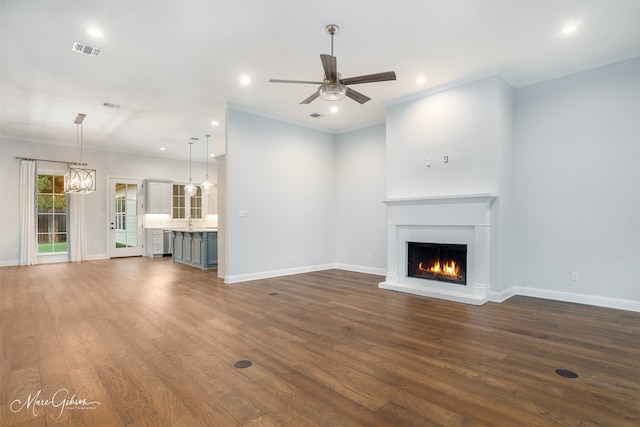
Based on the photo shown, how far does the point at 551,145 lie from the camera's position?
4547mm

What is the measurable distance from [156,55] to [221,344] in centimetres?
358

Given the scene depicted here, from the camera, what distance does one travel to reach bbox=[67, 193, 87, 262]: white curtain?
876cm

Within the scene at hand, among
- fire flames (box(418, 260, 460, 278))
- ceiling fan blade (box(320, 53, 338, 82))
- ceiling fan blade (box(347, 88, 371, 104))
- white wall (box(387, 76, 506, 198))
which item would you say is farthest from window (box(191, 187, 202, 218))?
ceiling fan blade (box(320, 53, 338, 82))

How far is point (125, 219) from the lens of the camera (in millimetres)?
10023

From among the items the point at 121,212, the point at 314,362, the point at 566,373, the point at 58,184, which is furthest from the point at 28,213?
the point at 566,373

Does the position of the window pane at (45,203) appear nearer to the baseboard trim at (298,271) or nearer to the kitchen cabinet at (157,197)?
the kitchen cabinet at (157,197)

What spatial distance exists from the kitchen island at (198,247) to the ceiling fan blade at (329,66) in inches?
209

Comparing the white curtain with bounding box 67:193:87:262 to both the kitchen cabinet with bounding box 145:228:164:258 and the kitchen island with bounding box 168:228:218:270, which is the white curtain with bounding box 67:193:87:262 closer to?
the kitchen cabinet with bounding box 145:228:164:258

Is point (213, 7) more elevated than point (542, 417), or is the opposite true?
point (213, 7)

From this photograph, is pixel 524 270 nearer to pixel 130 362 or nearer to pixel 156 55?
pixel 130 362

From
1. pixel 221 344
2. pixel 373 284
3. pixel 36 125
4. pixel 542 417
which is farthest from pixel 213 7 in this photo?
pixel 36 125

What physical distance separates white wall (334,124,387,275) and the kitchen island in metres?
2.95

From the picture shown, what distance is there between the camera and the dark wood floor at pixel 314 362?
1916 mm

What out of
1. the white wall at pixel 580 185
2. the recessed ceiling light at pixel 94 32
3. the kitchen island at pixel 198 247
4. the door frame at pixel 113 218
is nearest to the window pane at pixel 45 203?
the door frame at pixel 113 218
